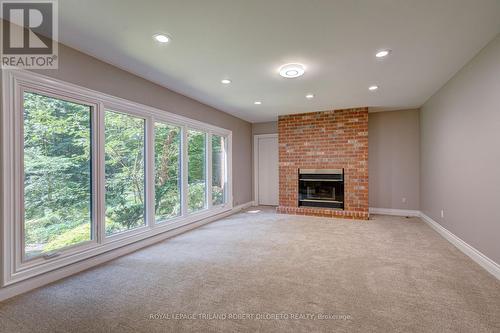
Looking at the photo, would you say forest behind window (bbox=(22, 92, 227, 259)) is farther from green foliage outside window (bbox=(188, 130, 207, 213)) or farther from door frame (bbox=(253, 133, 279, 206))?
door frame (bbox=(253, 133, 279, 206))

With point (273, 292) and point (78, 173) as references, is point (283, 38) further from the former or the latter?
point (78, 173)

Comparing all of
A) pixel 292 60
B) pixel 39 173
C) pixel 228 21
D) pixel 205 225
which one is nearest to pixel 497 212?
pixel 292 60

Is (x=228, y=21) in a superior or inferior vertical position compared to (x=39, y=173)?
superior

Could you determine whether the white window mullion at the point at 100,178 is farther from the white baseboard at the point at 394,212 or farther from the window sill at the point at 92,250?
the white baseboard at the point at 394,212

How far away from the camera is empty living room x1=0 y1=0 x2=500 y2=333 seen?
1.95 m

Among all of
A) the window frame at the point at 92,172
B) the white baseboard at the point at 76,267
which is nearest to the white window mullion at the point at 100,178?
the window frame at the point at 92,172

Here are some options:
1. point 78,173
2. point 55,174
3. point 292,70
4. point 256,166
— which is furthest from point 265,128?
point 55,174

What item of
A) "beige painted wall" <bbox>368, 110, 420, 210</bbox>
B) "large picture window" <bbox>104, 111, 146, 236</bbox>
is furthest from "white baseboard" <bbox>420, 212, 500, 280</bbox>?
"large picture window" <bbox>104, 111, 146, 236</bbox>

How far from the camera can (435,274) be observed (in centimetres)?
250

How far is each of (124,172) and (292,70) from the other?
2753 mm

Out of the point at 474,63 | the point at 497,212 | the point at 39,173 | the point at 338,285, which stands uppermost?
the point at 474,63

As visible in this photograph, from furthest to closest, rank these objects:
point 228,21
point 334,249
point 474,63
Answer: point 334,249 < point 474,63 < point 228,21

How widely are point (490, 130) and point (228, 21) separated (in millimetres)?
2961

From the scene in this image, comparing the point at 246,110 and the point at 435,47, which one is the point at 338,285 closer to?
the point at 435,47
